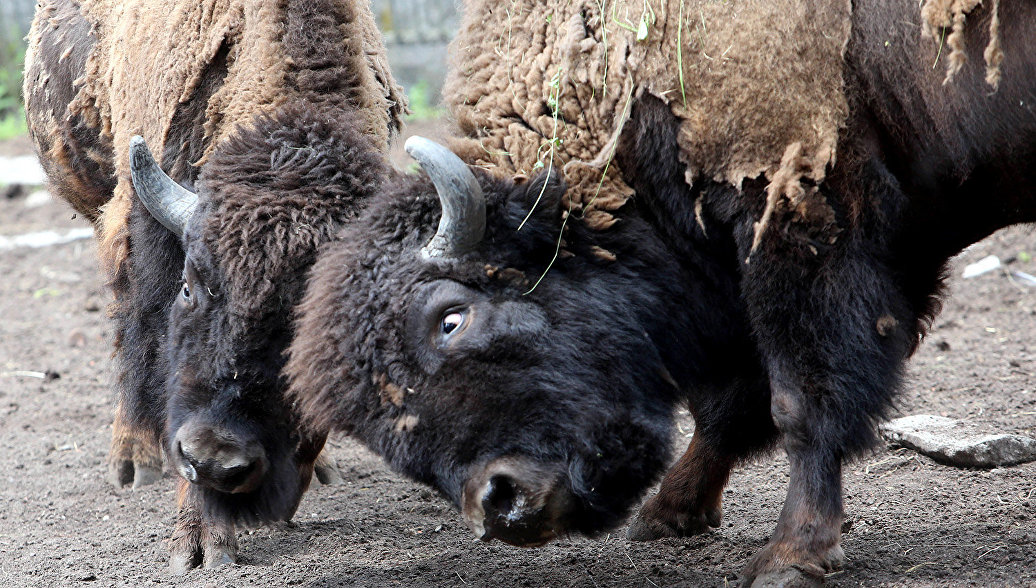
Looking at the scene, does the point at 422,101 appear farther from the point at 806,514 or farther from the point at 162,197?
the point at 806,514

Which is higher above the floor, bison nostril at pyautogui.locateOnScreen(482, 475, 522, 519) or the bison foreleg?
bison nostril at pyautogui.locateOnScreen(482, 475, 522, 519)

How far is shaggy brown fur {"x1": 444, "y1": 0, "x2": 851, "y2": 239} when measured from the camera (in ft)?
10.1

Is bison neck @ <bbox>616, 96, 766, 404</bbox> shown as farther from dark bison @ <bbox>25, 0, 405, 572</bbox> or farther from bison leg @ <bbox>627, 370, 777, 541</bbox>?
dark bison @ <bbox>25, 0, 405, 572</bbox>

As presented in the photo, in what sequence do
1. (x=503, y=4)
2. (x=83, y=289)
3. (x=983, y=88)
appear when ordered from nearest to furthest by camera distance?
(x=983, y=88) → (x=503, y=4) → (x=83, y=289)

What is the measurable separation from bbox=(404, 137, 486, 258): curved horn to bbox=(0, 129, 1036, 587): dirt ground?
96cm

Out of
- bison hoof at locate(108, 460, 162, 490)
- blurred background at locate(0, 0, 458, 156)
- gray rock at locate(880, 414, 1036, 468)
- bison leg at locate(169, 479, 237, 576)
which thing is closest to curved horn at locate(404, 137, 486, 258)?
bison leg at locate(169, 479, 237, 576)

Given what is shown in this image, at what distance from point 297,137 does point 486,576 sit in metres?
1.78

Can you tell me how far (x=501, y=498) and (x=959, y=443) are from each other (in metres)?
2.20

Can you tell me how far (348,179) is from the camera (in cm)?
380

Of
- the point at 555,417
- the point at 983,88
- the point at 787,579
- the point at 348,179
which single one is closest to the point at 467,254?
the point at 555,417

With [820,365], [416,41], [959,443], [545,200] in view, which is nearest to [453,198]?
[545,200]

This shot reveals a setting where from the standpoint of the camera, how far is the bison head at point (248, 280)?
3682 mm

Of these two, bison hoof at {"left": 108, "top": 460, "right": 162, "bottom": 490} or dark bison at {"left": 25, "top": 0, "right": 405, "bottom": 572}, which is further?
bison hoof at {"left": 108, "top": 460, "right": 162, "bottom": 490}

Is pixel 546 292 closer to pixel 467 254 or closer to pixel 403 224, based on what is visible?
pixel 467 254
